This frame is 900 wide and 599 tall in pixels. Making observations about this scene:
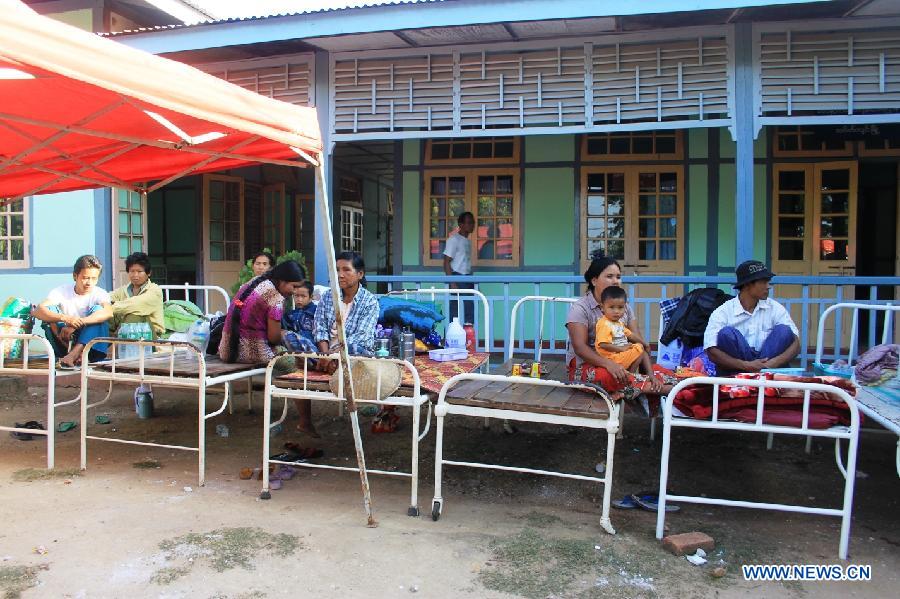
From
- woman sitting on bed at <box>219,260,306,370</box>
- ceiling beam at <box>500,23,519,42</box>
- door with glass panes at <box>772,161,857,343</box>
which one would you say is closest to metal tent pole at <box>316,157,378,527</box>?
woman sitting on bed at <box>219,260,306,370</box>

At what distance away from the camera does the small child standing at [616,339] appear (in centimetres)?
389

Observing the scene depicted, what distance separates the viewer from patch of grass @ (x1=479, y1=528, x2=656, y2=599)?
2.78 metres

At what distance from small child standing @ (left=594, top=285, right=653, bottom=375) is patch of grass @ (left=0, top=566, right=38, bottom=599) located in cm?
301

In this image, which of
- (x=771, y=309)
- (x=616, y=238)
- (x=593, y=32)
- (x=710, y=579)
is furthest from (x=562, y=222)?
(x=710, y=579)

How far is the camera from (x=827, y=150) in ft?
25.0

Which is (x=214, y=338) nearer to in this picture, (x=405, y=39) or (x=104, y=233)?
(x=405, y=39)

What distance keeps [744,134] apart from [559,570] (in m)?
4.35

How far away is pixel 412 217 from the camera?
8625 millimetres

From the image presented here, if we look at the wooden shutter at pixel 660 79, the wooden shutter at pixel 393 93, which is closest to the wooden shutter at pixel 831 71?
the wooden shutter at pixel 660 79

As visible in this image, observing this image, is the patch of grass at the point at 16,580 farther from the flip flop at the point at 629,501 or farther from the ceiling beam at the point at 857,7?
the ceiling beam at the point at 857,7

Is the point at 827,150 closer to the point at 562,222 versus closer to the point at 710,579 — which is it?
the point at 562,222

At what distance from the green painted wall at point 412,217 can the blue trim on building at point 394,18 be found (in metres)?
2.70

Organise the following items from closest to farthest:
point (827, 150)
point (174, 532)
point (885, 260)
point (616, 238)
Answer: point (174, 532) < point (827, 150) < point (616, 238) < point (885, 260)

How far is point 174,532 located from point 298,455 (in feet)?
4.31
